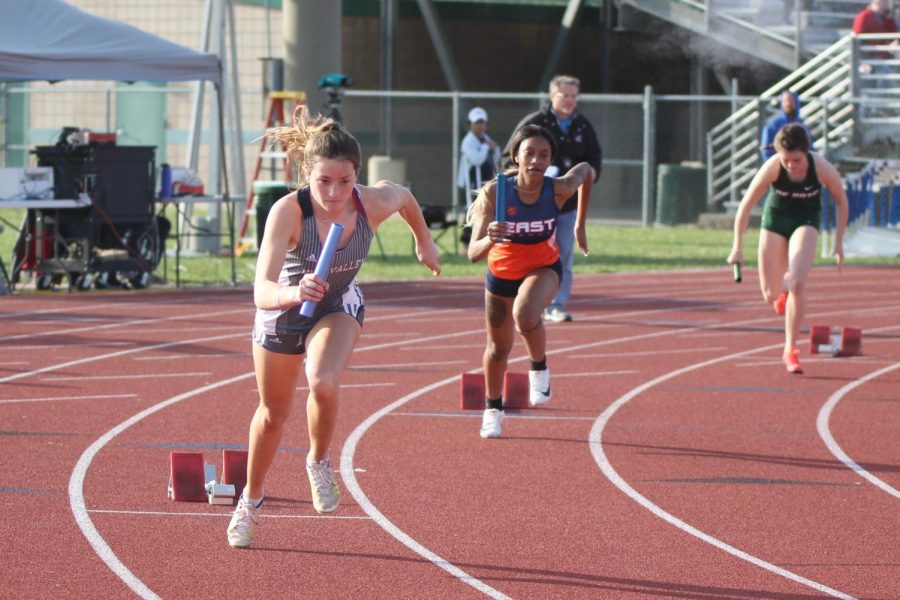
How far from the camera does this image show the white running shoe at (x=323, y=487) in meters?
6.71

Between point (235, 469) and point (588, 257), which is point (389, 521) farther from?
point (588, 257)

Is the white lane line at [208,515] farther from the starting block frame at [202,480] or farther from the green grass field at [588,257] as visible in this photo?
the green grass field at [588,257]

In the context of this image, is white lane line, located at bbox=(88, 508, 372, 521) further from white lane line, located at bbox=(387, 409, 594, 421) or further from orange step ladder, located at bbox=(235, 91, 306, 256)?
orange step ladder, located at bbox=(235, 91, 306, 256)

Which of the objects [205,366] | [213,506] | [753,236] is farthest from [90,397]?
[753,236]

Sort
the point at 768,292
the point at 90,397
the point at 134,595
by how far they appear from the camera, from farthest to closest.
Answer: the point at 768,292
the point at 90,397
the point at 134,595

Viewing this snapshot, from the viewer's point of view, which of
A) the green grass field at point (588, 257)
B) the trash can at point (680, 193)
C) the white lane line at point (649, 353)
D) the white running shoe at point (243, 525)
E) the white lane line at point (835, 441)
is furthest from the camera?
the trash can at point (680, 193)

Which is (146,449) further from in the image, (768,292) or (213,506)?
(768,292)

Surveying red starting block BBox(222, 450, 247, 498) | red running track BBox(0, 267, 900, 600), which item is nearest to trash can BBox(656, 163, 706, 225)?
red running track BBox(0, 267, 900, 600)

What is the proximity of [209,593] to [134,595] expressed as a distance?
Answer: 279 mm

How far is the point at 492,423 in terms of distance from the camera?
941 centimetres

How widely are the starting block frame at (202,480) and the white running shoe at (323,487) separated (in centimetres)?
76

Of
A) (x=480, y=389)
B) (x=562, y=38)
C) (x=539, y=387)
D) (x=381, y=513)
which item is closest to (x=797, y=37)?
(x=562, y=38)

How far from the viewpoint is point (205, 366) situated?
12.3 m

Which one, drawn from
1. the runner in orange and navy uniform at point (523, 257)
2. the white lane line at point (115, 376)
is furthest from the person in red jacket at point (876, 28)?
the runner in orange and navy uniform at point (523, 257)
